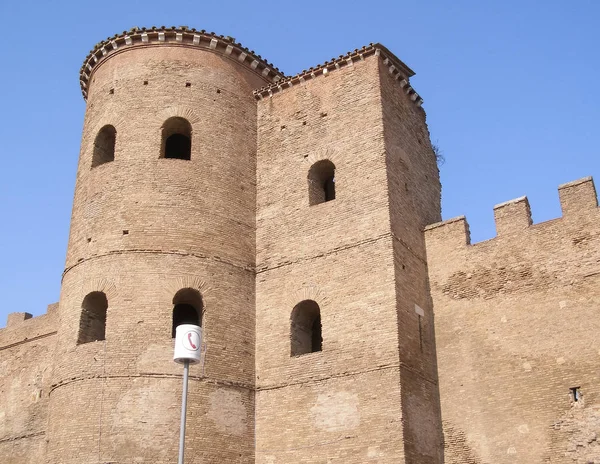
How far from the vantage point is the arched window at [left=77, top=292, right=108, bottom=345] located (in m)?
13.8

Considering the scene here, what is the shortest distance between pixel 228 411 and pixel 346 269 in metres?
3.18

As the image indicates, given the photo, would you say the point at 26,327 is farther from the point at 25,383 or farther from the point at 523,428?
the point at 523,428

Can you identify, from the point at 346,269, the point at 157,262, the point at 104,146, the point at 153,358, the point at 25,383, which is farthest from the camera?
the point at 25,383

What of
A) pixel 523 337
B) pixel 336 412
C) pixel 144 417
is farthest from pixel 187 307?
pixel 523 337

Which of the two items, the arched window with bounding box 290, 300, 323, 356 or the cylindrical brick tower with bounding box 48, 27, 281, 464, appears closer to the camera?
the cylindrical brick tower with bounding box 48, 27, 281, 464

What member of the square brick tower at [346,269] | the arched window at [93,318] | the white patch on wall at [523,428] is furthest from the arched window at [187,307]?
the white patch on wall at [523,428]

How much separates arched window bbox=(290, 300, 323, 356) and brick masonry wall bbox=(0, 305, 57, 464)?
6874 millimetres

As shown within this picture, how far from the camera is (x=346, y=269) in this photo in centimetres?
1347

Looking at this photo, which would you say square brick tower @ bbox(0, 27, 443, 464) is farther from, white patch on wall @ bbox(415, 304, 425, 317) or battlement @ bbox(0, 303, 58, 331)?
battlement @ bbox(0, 303, 58, 331)

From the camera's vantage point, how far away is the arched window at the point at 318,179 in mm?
14750

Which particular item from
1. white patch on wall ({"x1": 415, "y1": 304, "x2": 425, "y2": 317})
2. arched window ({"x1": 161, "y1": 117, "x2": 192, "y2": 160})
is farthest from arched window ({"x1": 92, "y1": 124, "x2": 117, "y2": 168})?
white patch on wall ({"x1": 415, "y1": 304, "x2": 425, "y2": 317})

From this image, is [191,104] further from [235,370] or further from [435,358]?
[435,358]

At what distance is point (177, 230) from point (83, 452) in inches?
164

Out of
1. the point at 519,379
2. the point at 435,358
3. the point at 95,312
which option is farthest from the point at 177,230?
the point at 519,379
